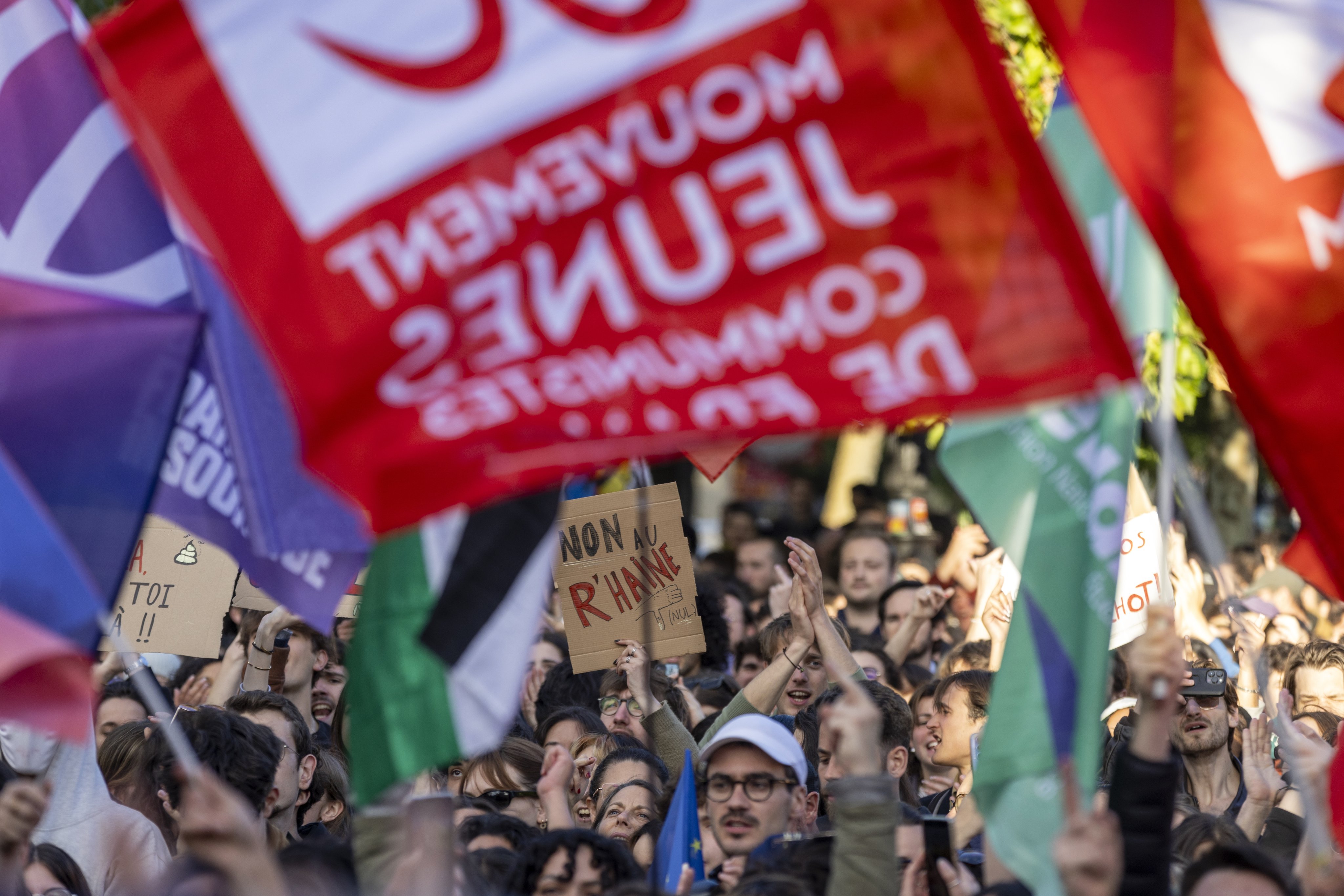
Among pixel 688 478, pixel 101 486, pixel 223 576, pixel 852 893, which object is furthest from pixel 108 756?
pixel 688 478

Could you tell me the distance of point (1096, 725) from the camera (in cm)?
431

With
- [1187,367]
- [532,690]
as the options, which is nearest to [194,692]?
[532,690]

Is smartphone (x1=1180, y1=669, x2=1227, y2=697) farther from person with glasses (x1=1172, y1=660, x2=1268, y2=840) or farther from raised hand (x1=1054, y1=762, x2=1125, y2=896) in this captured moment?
raised hand (x1=1054, y1=762, x2=1125, y2=896)

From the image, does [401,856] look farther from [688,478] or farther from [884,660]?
[688,478]

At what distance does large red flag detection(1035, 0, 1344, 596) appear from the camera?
4.10 m

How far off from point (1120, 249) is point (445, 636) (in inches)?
90.4

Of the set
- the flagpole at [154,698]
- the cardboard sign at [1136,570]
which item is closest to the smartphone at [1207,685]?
the cardboard sign at [1136,570]

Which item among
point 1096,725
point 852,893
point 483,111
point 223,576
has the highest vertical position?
point 483,111

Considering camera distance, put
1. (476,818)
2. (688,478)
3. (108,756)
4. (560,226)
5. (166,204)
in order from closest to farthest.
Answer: (560,226)
(166,204)
(476,818)
(108,756)
(688,478)

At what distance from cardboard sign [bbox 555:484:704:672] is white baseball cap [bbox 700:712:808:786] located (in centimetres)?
234

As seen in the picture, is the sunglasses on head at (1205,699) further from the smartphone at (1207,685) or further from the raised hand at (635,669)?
the raised hand at (635,669)

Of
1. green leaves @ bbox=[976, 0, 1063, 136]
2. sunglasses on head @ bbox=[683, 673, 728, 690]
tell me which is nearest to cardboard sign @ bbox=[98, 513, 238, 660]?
sunglasses on head @ bbox=[683, 673, 728, 690]

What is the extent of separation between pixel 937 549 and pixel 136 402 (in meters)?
11.1

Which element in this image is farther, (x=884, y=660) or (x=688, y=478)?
(x=688, y=478)
